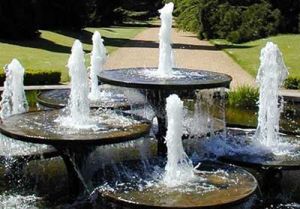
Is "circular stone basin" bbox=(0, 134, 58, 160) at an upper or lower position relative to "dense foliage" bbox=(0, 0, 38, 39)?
lower

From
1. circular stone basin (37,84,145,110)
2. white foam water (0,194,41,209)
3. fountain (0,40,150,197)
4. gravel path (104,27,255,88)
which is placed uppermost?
fountain (0,40,150,197)

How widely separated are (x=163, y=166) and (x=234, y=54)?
2205cm

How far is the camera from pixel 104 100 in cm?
1162

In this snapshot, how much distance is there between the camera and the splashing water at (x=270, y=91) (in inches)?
387

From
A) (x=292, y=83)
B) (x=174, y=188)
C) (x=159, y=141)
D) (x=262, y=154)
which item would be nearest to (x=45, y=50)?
(x=292, y=83)

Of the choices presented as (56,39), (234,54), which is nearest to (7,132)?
(234,54)

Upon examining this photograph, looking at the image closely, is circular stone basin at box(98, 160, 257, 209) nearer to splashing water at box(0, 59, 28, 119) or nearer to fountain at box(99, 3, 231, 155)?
fountain at box(99, 3, 231, 155)

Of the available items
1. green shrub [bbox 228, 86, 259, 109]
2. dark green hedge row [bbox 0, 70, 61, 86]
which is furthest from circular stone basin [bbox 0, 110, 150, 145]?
dark green hedge row [bbox 0, 70, 61, 86]

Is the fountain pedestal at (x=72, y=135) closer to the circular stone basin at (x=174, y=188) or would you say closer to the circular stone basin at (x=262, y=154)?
the circular stone basin at (x=174, y=188)

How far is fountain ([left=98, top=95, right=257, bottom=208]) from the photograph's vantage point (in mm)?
6652

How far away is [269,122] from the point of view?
9.90 m

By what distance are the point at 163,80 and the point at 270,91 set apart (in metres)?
1.89

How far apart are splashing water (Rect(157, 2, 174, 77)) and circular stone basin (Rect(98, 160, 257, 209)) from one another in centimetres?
267

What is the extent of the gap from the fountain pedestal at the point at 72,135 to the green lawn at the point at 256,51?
1374 cm
